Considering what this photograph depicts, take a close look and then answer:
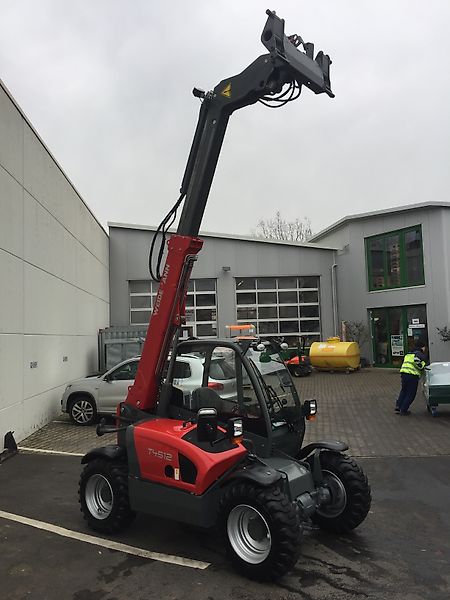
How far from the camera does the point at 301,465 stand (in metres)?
4.72

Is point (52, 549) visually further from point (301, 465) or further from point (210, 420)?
point (301, 465)

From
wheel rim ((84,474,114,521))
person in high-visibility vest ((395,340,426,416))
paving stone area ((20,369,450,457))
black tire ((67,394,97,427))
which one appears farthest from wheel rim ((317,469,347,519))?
black tire ((67,394,97,427))

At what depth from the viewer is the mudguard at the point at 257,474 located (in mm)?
4086

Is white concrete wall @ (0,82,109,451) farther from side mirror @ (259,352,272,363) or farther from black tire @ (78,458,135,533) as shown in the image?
side mirror @ (259,352,272,363)

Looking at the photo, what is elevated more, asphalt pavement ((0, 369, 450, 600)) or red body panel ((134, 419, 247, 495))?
red body panel ((134, 419, 247, 495))

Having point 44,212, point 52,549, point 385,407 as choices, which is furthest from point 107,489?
point 385,407

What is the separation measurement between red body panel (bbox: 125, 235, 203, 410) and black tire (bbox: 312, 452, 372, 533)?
1.87 metres

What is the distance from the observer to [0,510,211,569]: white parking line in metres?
4.42

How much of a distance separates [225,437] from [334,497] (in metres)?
1.35

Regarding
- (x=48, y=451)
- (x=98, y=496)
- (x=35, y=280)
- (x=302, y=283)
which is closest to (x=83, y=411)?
(x=48, y=451)

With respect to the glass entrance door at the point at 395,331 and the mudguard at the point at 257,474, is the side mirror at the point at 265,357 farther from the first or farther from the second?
the glass entrance door at the point at 395,331

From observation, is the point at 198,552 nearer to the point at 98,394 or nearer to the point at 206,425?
the point at 206,425

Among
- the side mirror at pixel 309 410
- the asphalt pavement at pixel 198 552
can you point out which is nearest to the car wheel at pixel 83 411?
the asphalt pavement at pixel 198 552

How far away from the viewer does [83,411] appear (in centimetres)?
1134
